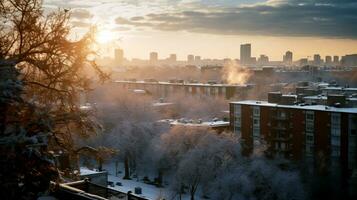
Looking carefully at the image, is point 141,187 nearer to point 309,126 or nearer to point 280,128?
point 280,128

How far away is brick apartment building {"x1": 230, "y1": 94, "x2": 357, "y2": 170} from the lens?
37.2 metres

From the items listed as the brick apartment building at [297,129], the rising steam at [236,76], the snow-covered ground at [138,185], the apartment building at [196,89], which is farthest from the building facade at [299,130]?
the rising steam at [236,76]

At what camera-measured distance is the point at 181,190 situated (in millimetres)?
34375

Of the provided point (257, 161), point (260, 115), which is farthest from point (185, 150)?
point (260, 115)

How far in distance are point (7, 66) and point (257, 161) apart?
90.4ft

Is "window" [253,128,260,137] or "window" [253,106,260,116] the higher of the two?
"window" [253,106,260,116]

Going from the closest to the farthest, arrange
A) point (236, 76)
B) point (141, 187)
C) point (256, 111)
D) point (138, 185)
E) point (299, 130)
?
point (141, 187)
point (138, 185)
point (299, 130)
point (256, 111)
point (236, 76)

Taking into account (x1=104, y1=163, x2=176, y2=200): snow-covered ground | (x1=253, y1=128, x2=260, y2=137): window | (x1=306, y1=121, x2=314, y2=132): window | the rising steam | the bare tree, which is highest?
the bare tree

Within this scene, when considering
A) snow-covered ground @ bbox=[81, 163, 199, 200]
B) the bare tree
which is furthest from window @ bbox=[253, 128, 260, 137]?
the bare tree

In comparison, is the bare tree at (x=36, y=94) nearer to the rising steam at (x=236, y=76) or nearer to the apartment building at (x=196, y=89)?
the apartment building at (x=196, y=89)

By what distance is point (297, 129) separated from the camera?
133 ft

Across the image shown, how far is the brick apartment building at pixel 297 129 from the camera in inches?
1463

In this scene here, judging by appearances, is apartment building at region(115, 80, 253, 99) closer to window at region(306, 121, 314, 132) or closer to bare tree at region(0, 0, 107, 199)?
window at region(306, 121, 314, 132)

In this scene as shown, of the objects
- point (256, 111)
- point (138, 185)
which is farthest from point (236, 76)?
point (138, 185)
